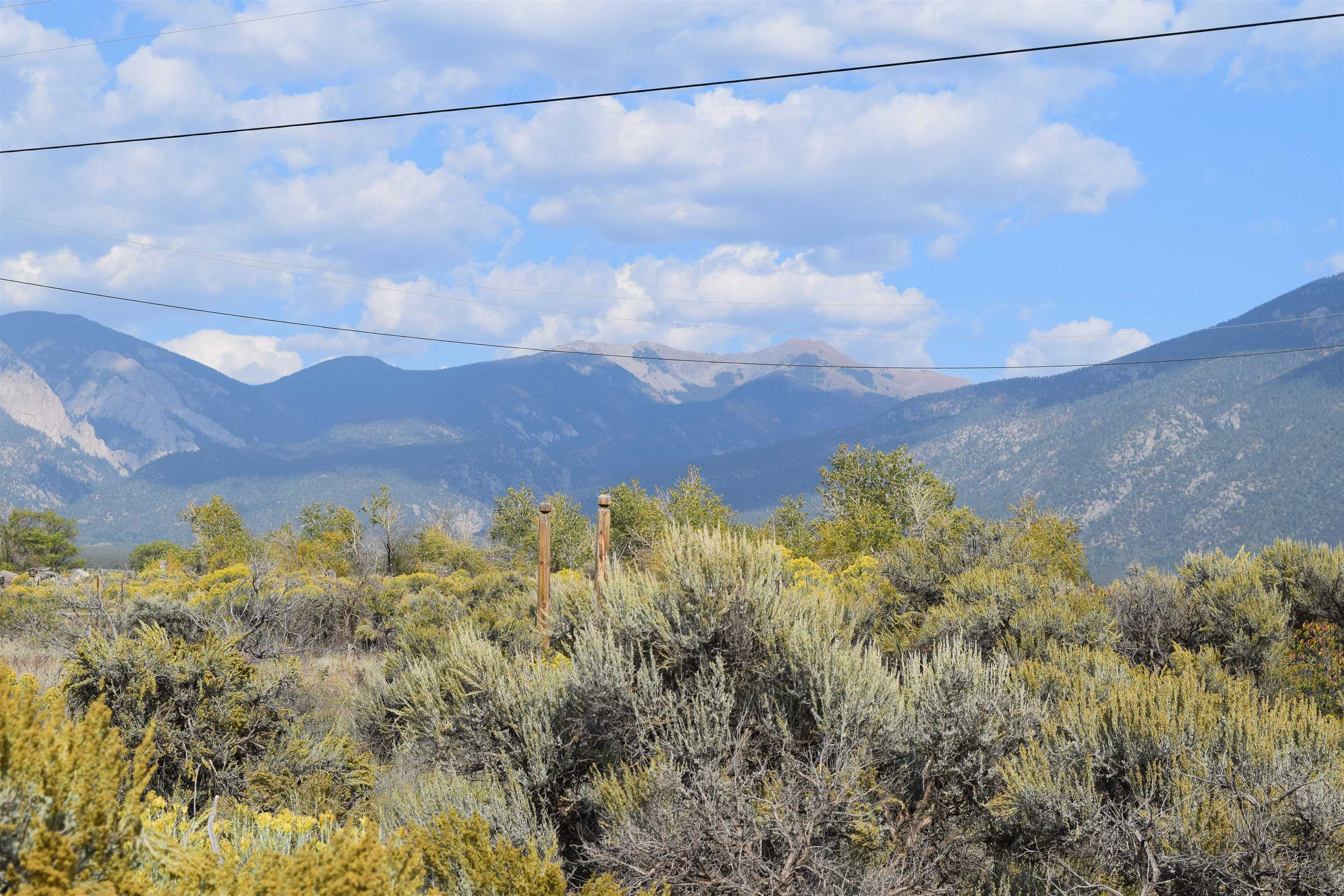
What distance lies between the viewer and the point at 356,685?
41.8 feet

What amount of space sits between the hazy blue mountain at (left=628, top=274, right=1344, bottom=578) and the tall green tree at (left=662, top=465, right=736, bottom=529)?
121 feet

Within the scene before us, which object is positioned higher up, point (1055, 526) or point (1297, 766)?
point (1297, 766)

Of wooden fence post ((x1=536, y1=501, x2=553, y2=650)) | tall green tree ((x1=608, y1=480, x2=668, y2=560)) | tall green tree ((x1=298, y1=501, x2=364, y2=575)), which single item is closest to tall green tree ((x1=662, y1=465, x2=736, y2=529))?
tall green tree ((x1=608, y1=480, x2=668, y2=560))

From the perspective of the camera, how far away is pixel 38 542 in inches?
2308

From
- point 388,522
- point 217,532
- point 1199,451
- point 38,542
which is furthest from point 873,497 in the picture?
point 1199,451

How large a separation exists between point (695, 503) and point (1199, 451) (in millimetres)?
92053

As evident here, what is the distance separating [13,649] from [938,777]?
16.2 metres

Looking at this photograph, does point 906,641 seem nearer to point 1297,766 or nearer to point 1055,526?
point 1297,766

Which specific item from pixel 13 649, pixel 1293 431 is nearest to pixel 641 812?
pixel 13 649

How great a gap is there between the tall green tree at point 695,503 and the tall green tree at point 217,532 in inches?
803

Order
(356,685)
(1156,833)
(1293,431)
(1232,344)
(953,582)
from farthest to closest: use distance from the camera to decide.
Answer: (1232,344) → (1293,431) → (356,685) → (953,582) → (1156,833)

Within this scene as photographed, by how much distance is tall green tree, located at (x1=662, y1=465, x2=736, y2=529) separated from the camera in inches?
1663

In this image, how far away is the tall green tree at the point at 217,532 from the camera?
140 ft

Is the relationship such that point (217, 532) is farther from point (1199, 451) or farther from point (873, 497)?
point (1199, 451)
